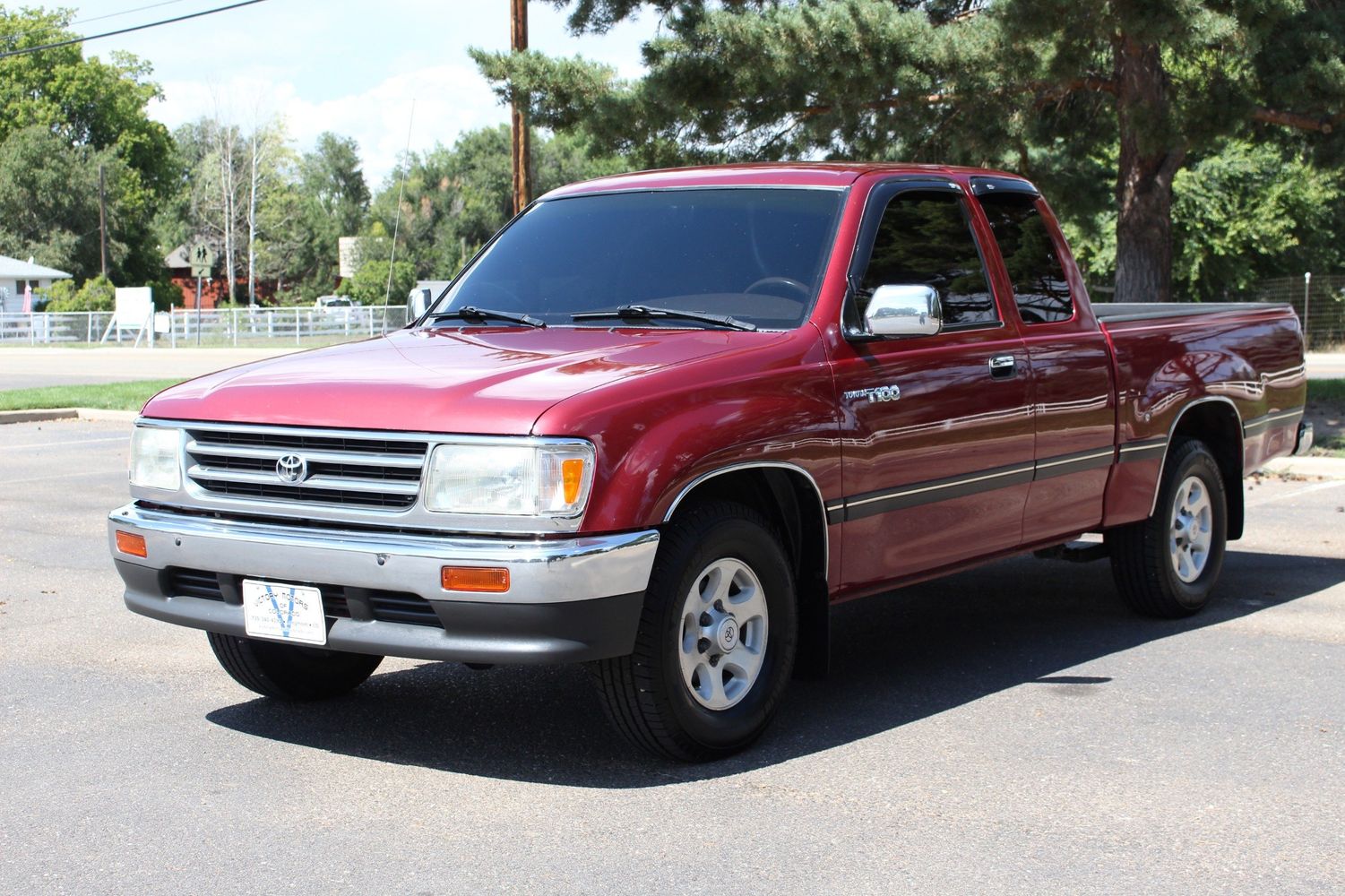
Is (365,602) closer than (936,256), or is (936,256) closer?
(365,602)

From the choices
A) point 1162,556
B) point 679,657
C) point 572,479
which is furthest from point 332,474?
point 1162,556

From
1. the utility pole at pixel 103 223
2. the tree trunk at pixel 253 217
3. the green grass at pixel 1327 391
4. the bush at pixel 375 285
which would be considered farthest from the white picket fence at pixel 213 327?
the green grass at pixel 1327 391

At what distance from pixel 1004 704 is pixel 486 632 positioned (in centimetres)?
225

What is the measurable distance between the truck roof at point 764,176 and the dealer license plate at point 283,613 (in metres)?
2.39

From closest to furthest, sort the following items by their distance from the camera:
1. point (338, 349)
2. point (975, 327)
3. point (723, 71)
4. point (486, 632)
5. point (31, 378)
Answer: point (486, 632) < point (338, 349) < point (975, 327) < point (723, 71) < point (31, 378)

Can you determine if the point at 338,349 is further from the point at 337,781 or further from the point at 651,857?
the point at 651,857

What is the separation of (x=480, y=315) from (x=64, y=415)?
15.8m

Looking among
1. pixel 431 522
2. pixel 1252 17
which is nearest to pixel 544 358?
pixel 431 522

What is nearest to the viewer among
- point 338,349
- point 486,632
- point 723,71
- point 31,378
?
point 486,632

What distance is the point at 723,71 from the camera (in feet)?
58.7

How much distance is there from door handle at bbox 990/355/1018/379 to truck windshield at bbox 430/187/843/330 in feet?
2.95

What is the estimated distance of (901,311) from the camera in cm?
561

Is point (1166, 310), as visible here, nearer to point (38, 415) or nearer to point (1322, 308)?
point (38, 415)

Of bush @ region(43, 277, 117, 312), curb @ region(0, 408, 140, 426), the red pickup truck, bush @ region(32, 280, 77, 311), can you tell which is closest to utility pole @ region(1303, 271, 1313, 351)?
curb @ region(0, 408, 140, 426)
